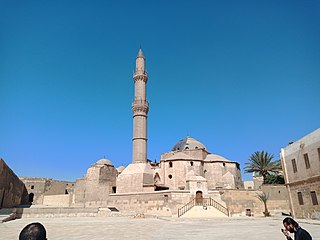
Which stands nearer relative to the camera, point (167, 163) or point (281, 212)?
point (281, 212)

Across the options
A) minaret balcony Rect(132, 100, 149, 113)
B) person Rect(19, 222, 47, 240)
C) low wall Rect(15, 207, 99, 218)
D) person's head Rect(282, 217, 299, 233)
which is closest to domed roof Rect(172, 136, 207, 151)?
minaret balcony Rect(132, 100, 149, 113)

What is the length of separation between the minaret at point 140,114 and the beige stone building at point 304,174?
670 inches

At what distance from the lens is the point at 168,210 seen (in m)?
24.1

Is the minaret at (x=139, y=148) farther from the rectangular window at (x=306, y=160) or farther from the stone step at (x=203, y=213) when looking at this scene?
the rectangular window at (x=306, y=160)

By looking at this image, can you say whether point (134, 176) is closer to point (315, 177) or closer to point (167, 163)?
point (167, 163)

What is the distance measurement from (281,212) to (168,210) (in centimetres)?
1157

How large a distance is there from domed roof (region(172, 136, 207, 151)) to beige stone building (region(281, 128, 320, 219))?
17321mm

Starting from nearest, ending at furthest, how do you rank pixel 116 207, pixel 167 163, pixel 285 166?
pixel 285 166
pixel 116 207
pixel 167 163

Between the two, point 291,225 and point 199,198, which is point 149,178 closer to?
point 199,198

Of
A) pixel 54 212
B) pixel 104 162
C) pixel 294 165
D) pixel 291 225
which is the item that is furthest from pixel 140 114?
pixel 291 225

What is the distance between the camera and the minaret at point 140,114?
106 feet

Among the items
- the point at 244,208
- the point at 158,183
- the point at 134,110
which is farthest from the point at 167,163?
the point at 244,208

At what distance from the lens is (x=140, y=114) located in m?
A: 33.4

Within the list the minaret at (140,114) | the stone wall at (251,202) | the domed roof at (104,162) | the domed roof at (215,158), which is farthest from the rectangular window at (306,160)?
the domed roof at (104,162)
